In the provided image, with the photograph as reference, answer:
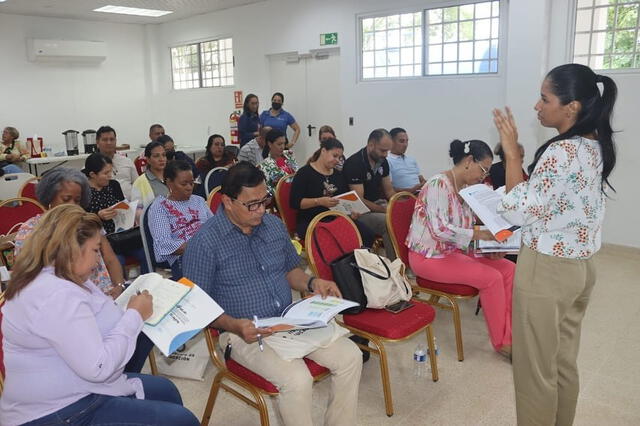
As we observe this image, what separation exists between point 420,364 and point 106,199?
7.69 ft

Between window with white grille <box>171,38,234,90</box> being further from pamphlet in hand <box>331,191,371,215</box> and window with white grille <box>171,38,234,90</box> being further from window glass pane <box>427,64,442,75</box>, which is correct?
pamphlet in hand <box>331,191,371,215</box>

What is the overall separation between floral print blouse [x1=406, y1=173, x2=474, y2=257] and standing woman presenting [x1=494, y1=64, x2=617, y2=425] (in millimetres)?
1050

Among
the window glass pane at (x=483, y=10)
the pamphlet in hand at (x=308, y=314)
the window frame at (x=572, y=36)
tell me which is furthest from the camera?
the window glass pane at (x=483, y=10)

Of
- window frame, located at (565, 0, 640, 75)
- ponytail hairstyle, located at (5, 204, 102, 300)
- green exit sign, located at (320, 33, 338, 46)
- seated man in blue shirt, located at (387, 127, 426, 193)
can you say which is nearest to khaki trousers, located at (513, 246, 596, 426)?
ponytail hairstyle, located at (5, 204, 102, 300)

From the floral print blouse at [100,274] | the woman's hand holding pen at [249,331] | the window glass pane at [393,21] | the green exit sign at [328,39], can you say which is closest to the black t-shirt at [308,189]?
the floral print blouse at [100,274]

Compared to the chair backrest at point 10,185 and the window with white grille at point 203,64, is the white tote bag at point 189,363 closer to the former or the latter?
the chair backrest at point 10,185

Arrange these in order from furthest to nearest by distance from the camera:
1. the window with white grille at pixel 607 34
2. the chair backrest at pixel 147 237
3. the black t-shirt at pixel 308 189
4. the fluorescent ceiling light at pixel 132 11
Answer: the fluorescent ceiling light at pixel 132 11 < the window with white grille at pixel 607 34 < the black t-shirt at pixel 308 189 < the chair backrest at pixel 147 237

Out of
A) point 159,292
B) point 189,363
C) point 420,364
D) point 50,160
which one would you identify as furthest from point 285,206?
point 50,160

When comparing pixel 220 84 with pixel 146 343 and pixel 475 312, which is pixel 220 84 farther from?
pixel 146 343

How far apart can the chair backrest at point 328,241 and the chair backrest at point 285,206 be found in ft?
4.01

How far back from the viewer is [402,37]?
22.3 ft

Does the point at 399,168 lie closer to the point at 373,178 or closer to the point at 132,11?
the point at 373,178

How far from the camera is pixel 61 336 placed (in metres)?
1.41

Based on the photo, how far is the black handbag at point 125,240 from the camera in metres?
3.38
